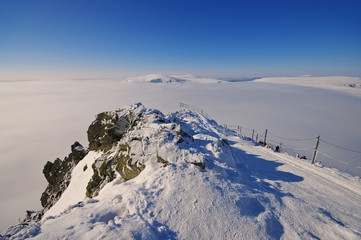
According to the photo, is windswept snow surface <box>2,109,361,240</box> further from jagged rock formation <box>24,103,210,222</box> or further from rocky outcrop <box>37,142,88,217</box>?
rocky outcrop <box>37,142,88,217</box>

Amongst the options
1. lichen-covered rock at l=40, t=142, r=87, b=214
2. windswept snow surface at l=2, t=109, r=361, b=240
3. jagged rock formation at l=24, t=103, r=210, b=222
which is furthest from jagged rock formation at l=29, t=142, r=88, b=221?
windswept snow surface at l=2, t=109, r=361, b=240

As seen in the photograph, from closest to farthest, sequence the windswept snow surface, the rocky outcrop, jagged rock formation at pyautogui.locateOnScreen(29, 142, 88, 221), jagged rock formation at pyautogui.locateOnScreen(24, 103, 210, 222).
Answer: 1. the windswept snow surface
2. jagged rock formation at pyautogui.locateOnScreen(24, 103, 210, 222)
3. jagged rock formation at pyautogui.locateOnScreen(29, 142, 88, 221)
4. the rocky outcrop

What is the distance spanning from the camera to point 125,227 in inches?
206

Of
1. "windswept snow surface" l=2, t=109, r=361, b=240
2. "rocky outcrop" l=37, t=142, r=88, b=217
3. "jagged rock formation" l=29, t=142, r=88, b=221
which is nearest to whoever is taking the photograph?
"windswept snow surface" l=2, t=109, r=361, b=240

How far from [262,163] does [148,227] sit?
11.2 m

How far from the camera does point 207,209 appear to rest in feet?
21.0

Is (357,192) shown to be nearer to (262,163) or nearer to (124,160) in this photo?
(262,163)

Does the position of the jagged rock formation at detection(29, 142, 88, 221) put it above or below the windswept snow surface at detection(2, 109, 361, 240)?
below

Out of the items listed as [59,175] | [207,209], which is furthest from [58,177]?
[207,209]

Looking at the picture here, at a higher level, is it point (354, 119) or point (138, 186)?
point (138, 186)

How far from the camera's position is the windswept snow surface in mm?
5441

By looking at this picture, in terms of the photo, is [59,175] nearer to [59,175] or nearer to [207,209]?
[59,175]

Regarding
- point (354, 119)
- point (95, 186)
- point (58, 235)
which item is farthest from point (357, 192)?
point (354, 119)

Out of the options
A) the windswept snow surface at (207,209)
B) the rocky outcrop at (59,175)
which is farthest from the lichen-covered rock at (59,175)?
the windswept snow surface at (207,209)
